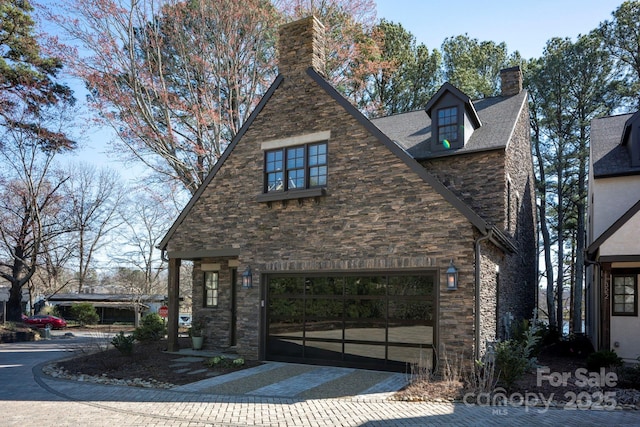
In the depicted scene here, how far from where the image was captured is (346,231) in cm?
1306

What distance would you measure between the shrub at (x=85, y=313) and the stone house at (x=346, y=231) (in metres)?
24.3

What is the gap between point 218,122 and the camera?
21484 millimetres

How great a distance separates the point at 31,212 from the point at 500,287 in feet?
93.0

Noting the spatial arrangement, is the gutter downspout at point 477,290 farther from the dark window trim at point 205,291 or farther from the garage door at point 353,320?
the dark window trim at point 205,291

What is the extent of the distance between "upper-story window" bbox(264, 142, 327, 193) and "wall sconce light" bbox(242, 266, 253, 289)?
2.36 metres

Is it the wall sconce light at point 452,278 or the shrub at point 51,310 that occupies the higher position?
the wall sconce light at point 452,278

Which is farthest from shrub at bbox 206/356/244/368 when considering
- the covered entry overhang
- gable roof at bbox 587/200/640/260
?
gable roof at bbox 587/200/640/260

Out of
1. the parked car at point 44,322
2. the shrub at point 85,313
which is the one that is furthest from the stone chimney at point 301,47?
the shrub at point 85,313

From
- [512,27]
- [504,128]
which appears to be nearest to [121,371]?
[504,128]

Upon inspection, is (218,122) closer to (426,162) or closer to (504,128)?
(426,162)

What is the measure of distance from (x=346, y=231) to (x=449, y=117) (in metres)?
5.63

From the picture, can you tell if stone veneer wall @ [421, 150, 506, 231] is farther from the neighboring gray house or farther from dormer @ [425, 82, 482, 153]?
the neighboring gray house

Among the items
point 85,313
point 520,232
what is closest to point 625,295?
point 520,232

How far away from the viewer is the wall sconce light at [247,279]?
568 inches
